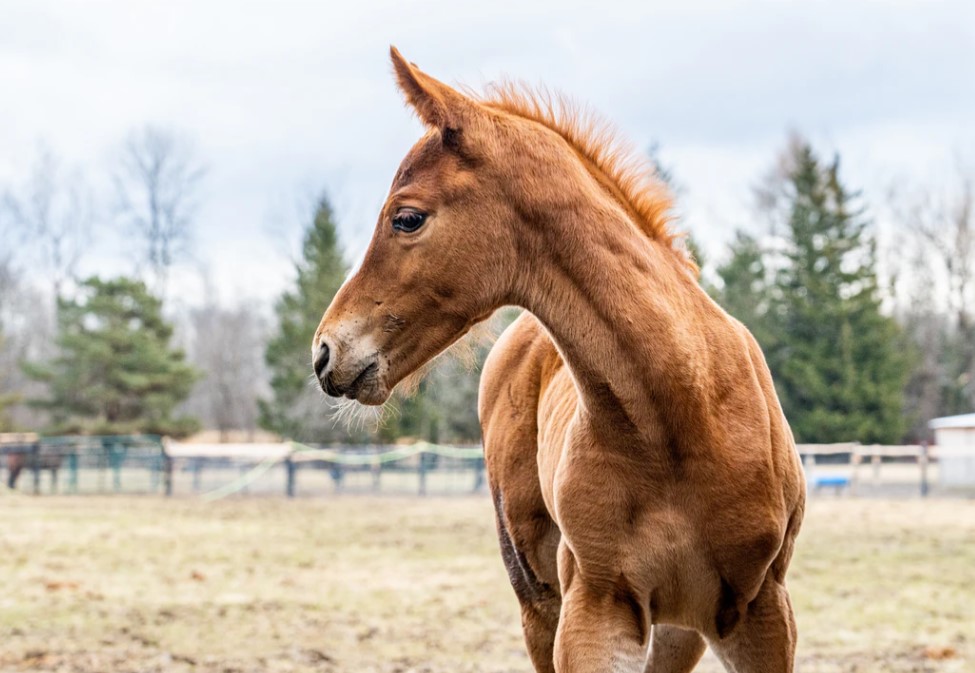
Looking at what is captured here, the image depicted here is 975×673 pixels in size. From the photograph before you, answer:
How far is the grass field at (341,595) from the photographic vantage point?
→ 242 inches

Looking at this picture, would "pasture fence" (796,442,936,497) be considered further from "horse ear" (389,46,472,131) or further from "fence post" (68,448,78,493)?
"horse ear" (389,46,472,131)

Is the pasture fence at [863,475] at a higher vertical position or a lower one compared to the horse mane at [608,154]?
lower

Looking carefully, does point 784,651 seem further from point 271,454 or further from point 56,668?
point 271,454

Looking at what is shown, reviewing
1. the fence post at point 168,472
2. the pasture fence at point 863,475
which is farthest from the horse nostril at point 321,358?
the fence post at point 168,472

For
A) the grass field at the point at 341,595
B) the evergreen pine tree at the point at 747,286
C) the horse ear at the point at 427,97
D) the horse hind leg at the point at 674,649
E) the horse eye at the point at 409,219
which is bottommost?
the grass field at the point at 341,595

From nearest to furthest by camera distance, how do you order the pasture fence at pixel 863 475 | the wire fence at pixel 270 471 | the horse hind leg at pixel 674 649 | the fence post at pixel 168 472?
1. the horse hind leg at pixel 674 649
2. the pasture fence at pixel 863 475
3. the fence post at pixel 168 472
4. the wire fence at pixel 270 471

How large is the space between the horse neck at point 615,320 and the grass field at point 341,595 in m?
3.67

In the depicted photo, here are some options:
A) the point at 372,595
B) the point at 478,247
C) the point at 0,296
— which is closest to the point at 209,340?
the point at 0,296

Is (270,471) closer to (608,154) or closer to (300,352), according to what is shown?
(300,352)

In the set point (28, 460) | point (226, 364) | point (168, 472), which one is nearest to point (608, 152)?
point (168, 472)

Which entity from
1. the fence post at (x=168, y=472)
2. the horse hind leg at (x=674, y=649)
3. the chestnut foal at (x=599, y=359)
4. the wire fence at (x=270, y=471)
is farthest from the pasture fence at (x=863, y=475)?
the chestnut foal at (x=599, y=359)

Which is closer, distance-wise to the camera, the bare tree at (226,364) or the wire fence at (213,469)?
the wire fence at (213,469)

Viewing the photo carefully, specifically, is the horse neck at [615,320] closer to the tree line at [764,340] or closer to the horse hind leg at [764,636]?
the horse hind leg at [764,636]

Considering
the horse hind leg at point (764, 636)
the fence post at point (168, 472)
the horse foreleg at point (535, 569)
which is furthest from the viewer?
the fence post at point (168, 472)
